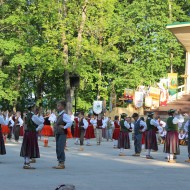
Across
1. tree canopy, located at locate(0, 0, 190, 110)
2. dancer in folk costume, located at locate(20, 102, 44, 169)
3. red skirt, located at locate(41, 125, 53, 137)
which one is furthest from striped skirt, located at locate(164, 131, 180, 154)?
tree canopy, located at locate(0, 0, 190, 110)

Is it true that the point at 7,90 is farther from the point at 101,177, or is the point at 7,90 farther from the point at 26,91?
the point at 101,177

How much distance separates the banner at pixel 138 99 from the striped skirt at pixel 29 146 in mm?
26781

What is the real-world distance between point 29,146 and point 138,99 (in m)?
27.5

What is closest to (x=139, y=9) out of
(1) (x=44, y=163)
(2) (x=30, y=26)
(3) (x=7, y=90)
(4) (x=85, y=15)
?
(4) (x=85, y=15)

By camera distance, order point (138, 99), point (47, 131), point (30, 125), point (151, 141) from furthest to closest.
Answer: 1. point (138, 99)
2. point (47, 131)
3. point (151, 141)
4. point (30, 125)

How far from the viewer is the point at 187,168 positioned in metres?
15.4

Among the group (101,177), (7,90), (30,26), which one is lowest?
(101,177)

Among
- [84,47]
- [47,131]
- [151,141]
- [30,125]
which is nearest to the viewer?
[30,125]

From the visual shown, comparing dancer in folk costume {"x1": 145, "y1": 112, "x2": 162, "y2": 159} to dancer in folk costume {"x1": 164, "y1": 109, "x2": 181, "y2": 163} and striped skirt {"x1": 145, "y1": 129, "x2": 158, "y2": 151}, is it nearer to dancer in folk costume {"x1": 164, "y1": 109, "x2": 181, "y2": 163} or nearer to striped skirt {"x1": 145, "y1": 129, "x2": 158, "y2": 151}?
striped skirt {"x1": 145, "y1": 129, "x2": 158, "y2": 151}

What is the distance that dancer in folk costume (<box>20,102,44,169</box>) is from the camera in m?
14.6

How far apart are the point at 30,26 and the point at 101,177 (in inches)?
1149

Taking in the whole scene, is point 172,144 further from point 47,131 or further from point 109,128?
point 109,128

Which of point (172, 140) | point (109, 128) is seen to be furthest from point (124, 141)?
point (109, 128)

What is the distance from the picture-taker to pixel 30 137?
14.8 m
